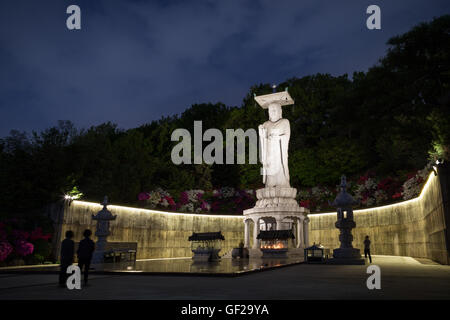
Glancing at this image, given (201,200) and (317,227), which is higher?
(201,200)

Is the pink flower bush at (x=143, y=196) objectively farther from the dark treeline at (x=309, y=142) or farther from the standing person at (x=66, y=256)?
the standing person at (x=66, y=256)

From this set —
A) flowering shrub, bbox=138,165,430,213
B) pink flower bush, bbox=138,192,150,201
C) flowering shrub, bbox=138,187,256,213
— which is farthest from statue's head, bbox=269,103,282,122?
pink flower bush, bbox=138,192,150,201

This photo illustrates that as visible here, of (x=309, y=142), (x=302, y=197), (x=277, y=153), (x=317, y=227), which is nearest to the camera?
(x=277, y=153)

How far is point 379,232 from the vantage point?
21.9 meters

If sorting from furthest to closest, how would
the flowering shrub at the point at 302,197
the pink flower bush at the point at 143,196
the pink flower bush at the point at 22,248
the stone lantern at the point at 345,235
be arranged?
1. the pink flower bush at the point at 143,196
2. the flowering shrub at the point at 302,197
3. the stone lantern at the point at 345,235
4. the pink flower bush at the point at 22,248

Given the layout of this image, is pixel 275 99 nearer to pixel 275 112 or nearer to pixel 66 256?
pixel 275 112

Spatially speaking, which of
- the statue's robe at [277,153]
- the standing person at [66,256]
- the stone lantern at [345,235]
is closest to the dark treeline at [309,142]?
the stone lantern at [345,235]

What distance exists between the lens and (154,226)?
22.5 m

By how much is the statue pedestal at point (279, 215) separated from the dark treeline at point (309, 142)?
8289mm

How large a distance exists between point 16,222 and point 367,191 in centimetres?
2259

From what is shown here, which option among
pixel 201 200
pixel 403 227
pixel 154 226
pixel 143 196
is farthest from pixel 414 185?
pixel 143 196

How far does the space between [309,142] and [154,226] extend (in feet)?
65.2

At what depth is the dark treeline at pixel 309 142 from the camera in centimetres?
1836
